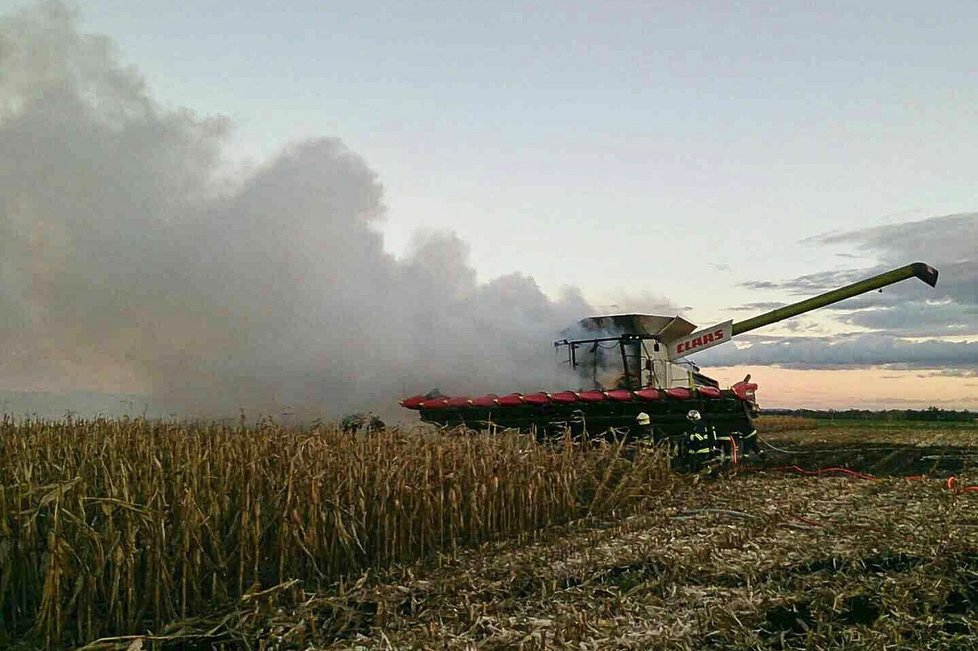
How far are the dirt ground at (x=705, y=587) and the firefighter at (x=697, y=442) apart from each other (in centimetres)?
496

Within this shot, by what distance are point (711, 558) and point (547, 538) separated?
1.71 meters

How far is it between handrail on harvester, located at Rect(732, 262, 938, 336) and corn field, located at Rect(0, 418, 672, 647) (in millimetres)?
9939

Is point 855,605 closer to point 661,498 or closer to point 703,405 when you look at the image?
point 661,498

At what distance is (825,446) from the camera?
22.4 metres

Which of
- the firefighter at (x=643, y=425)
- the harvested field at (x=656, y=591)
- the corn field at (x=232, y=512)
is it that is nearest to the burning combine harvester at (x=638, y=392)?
the firefighter at (x=643, y=425)

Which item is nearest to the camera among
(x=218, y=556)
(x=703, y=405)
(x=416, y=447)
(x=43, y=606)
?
(x=43, y=606)

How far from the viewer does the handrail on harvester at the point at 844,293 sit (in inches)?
692

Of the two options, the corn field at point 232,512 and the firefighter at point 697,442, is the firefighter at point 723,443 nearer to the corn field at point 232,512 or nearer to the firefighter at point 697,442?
the firefighter at point 697,442

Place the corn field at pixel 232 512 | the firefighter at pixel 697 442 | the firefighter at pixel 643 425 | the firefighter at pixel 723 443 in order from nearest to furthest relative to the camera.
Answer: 1. the corn field at pixel 232 512
2. the firefighter at pixel 643 425
3. the firefighter at pixel 697 442
4. the firefighter at pixel 723 443

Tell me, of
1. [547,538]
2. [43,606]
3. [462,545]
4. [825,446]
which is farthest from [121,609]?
[825,446]

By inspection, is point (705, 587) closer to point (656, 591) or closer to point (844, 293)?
point (656, 591)

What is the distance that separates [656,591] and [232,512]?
3.07 meters

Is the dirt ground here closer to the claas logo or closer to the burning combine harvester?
the burning combine harvester

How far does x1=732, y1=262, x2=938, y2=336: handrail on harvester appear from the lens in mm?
17578
